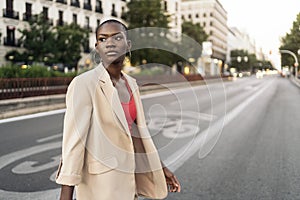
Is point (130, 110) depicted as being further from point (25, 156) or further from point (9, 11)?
point (9, 11)

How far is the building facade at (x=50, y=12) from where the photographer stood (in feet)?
110

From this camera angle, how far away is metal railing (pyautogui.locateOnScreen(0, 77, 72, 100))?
13.0 meters

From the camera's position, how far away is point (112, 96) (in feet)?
6.09

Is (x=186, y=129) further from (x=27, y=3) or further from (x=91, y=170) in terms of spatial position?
(x=27, y=3)

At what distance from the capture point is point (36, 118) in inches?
479

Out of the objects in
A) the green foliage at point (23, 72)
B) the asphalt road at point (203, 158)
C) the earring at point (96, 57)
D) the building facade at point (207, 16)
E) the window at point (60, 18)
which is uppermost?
the building facade at point (207, 16)

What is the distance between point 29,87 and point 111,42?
521 inches

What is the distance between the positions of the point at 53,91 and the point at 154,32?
1384cm

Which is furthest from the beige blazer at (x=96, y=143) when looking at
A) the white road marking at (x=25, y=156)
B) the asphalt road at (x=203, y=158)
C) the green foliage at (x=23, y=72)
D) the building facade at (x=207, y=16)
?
the building facade at (x=207, y=16)

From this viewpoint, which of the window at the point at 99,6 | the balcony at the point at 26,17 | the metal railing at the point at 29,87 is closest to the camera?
the metal railing at the point at 29,87

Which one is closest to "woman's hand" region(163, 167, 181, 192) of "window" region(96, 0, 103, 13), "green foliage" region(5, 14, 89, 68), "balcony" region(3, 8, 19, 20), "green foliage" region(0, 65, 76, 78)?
"green foliage" region(0, 65, 76, 78)

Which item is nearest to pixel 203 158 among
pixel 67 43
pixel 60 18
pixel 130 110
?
pixel 130 110

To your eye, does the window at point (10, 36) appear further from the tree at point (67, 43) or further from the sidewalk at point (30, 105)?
the sidewalk at point (30, 105)

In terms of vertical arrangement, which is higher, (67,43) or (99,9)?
(99,9)
